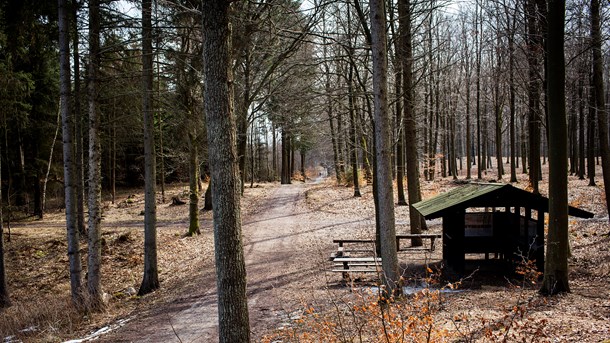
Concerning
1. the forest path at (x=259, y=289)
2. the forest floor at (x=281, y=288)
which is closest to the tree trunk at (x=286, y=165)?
the forest floor at (x=281, y=288)

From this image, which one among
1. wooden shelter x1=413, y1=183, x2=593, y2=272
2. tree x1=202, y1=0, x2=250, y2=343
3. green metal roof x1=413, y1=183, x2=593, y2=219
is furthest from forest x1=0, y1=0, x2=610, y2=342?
green metal roof x1=413, y1=183, x2=593, y2=219

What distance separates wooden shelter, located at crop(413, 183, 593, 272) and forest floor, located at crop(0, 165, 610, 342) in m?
0.62

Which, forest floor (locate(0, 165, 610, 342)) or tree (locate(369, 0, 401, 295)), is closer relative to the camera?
forest floor (locate(0, 165, 610, 342))

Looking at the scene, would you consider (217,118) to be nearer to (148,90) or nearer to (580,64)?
(148,90)

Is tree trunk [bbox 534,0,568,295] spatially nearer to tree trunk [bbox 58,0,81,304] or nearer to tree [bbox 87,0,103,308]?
tree [bbox 87,0,103,308]

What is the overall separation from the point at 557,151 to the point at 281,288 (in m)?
6.16

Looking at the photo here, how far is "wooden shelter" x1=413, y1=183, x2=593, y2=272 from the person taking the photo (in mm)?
9797

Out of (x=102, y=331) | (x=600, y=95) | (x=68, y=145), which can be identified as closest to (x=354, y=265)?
(x=102, y=331)

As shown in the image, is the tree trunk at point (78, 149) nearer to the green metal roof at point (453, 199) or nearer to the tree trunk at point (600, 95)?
the green metal roof at point (453, 199)

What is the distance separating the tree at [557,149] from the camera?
710 centimetres

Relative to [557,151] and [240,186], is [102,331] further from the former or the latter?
[557,151]

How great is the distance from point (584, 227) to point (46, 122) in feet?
82.9

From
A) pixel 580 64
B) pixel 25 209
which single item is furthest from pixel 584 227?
pixel 25 209

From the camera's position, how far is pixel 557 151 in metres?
7.20
